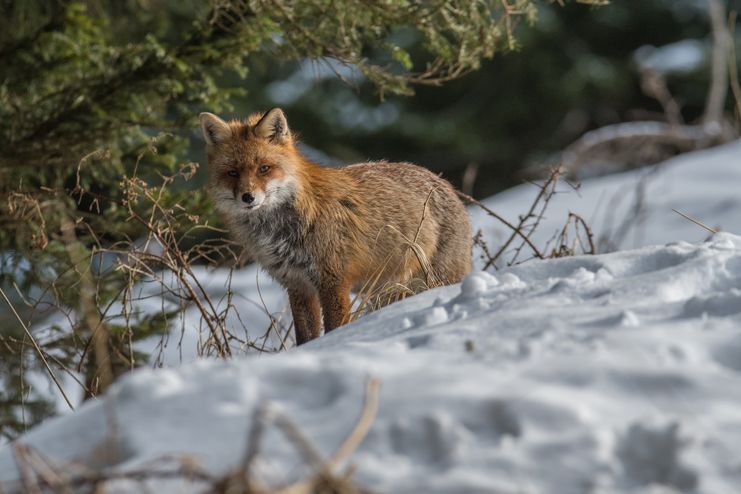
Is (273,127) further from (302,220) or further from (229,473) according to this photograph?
(229,473)

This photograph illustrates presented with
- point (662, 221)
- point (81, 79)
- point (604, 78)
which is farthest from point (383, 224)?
point (604, 78)

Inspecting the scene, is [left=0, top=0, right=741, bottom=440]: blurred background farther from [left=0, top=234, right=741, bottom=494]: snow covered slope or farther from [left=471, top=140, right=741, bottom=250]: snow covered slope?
[left=471, top=140, right=741, bottom=250]: snow covered slope

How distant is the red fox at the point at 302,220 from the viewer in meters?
5.44

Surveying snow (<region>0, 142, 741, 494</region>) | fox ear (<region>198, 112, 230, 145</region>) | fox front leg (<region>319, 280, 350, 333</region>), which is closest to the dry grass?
snow (<region>0, 142, 741, 494</region>)

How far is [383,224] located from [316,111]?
17.2m

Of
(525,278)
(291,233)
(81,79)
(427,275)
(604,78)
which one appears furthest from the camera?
(604,78)

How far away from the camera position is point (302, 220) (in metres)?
5.51

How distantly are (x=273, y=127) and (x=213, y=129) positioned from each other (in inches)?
13.2

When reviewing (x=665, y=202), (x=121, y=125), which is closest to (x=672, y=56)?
(x=665, y=202)

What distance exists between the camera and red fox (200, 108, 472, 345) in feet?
17.8

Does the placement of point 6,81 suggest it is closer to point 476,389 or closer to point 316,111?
point 476,389

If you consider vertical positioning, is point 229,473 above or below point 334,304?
above

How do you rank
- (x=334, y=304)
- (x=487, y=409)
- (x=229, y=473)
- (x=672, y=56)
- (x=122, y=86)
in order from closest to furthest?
(x=229, y=473)
(x=487, y=409)
(x=334, y=304)
(x=122, y=86)
(x=672, y=56)

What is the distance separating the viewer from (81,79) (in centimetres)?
589
